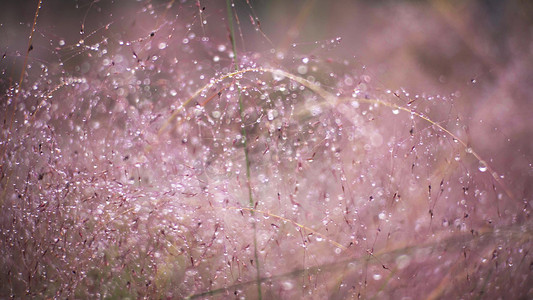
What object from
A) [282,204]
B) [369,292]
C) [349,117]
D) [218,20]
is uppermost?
[218,20]

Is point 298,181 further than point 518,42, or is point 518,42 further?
point 518,42

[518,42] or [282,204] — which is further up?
[518,42]

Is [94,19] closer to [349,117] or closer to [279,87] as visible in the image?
[279,87]

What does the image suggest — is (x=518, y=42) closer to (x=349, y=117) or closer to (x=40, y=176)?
(x=349, y=117)

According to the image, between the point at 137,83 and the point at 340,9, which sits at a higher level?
the point at 340,9

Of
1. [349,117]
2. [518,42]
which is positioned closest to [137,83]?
[349,117]

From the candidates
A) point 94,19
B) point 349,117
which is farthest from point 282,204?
point 94,19

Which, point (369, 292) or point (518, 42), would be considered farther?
point (518, 42)

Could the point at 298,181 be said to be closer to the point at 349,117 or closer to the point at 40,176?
the point at 349,117
